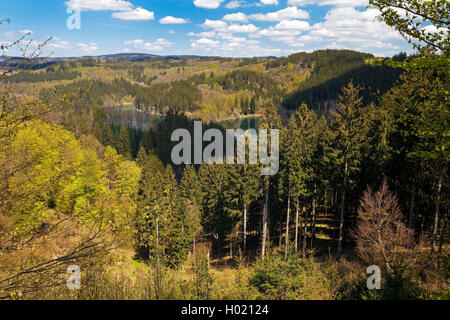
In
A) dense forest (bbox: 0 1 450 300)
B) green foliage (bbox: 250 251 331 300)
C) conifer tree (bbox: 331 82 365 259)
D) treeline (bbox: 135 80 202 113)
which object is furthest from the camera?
treeline (bbox: 135 80 202 113)

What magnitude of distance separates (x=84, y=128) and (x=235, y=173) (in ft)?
170

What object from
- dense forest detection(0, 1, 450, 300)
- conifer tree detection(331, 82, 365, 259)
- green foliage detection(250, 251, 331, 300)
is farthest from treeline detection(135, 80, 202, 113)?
green foliage detection(250, 251, 331, 300)

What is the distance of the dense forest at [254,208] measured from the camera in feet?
19.7

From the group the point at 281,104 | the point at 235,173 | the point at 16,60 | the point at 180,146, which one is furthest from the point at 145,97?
the point at 16,60

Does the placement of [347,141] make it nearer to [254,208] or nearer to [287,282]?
[254,208]

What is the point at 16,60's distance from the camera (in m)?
5.41

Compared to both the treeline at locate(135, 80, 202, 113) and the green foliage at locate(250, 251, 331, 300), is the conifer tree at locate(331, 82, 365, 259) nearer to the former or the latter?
the green foliage at locate(250, 251, 331, 300)

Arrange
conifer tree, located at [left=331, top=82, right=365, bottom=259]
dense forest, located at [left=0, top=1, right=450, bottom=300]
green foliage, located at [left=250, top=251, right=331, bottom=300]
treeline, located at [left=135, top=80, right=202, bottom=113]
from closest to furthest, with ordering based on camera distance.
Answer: dense forest, located at [left=0, top=1, right=450, bottom=300], green foliage, located at [left=250, top=251, right=331, bottom=300], conifer tree, located at [left=331, top=82, right=365, bottom=259], treeline, located at [left=135, top=80, right=202, bottom=113]

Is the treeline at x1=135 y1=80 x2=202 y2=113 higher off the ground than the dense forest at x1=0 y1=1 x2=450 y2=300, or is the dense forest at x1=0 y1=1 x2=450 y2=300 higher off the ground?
the treeline at x1=135 y1=80 x2=202 y2=113

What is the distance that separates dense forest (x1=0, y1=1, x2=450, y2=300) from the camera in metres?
6.02

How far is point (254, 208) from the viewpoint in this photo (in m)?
31.5

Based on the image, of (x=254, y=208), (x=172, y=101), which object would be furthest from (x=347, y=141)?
(x=172, y=101)

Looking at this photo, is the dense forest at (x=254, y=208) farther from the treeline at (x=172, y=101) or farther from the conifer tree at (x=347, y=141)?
the treeline at (x=172, y=101)

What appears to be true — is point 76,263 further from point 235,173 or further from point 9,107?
point 235,173
